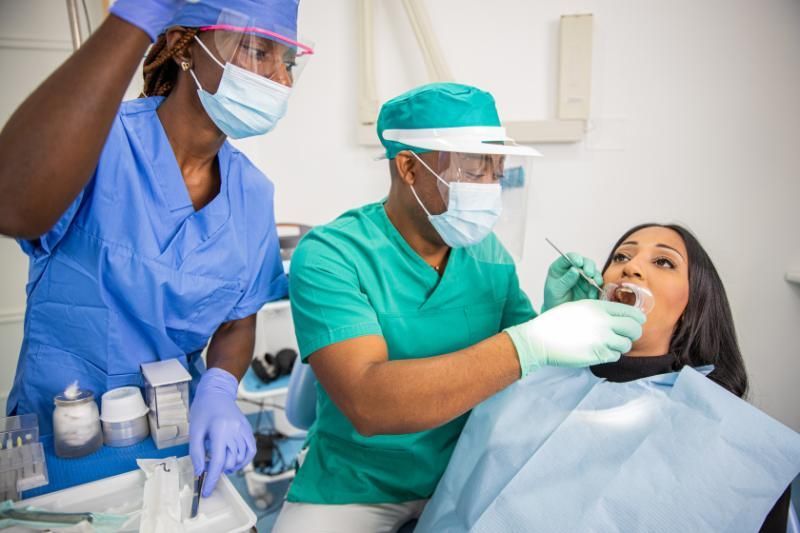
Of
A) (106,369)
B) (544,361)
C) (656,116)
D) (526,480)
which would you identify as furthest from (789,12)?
(106,369)

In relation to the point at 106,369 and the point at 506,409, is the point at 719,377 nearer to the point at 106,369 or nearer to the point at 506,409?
the point at 506,409

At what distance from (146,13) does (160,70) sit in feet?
1.54

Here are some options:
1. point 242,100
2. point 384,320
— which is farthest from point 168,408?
point 242,100

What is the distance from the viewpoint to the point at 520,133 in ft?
7.68

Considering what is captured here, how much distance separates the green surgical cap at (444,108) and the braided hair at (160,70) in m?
0.51

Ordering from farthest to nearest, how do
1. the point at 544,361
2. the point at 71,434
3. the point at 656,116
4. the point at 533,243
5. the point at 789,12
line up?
the point at 533,243, the point at 656,116, the point at 789,12, the point at 544,361, the point at 71,434

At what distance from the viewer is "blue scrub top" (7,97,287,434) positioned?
3.37 feet

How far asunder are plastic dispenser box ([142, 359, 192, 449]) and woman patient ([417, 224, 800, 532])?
58 cm

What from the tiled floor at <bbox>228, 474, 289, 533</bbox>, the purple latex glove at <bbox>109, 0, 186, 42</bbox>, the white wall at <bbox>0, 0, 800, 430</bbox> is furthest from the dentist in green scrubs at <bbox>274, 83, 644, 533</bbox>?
the white wall at <bbox>0, 0, 800, 430</bbox>

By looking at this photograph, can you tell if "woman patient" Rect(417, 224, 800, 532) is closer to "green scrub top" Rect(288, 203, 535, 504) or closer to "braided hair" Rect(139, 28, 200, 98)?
"green scrub top" Rect(288, 203, 535, 504)

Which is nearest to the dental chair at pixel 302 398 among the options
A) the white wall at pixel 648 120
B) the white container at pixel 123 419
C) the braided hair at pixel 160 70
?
the white container at pixel 123 419

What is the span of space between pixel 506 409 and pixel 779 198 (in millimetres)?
1778

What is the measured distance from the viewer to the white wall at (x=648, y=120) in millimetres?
2168

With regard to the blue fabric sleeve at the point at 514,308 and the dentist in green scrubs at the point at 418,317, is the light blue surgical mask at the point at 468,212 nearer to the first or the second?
the dentist in green scrubs at the point at 418,317
